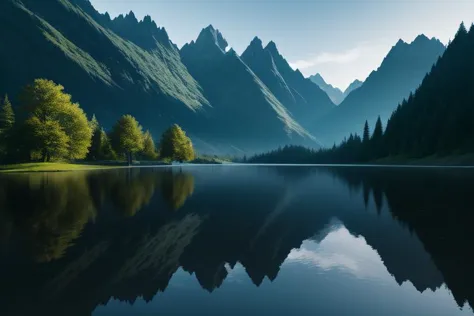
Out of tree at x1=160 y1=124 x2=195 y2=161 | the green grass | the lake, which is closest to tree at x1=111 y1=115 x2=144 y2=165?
tree at x1=160 y1=124 x2=195 y2=161

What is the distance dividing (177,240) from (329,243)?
6051 millimetres

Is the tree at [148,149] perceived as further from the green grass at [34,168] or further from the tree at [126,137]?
the green grass at [34,168]

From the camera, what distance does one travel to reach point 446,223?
1677 centimetres

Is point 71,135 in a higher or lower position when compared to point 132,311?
higher

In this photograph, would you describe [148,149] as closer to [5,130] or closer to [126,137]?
[126,137]

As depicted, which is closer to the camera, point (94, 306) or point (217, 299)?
A: point (94, 306)

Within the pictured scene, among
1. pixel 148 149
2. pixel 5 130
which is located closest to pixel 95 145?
pixel 5 130

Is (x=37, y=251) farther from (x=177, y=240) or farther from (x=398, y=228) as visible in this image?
(x=398, y=228)

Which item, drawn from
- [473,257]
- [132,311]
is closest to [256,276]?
[132,311]

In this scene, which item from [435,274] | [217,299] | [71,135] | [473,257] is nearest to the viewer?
[217,299]

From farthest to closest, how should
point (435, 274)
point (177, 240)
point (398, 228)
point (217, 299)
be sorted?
point (398, 228) → point (177, 240) → point (435, 274) → point (217, 299)

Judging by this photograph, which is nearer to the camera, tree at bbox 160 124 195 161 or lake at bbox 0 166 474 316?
lake at bbox 0 166 474 316

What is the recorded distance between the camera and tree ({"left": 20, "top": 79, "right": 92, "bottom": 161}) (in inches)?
2864

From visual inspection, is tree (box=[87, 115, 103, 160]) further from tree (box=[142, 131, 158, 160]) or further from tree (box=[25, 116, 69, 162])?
tree (box=[25, 116, 69, 162])
